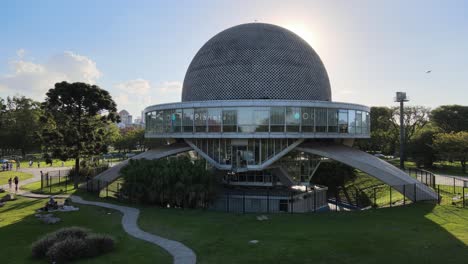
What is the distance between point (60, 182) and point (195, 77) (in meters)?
17.2

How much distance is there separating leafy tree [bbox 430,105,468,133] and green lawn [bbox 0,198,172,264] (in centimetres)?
6013

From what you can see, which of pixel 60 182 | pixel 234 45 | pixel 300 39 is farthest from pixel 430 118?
pixel 60 182

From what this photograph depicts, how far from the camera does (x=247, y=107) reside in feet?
85.1

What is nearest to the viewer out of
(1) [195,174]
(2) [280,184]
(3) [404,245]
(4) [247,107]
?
(3) [404,245]

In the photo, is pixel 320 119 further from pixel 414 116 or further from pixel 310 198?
pixel 414 116

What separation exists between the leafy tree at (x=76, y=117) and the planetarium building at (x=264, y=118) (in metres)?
4.98

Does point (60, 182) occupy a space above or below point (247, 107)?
below

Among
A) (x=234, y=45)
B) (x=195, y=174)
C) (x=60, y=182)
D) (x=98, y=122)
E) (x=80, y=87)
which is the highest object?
(x=234, y=45)

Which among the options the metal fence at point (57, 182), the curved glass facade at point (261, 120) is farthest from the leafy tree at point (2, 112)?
the curved glass facade at point (261, 120)

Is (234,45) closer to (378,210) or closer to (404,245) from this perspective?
(378,210)

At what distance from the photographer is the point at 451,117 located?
197ft

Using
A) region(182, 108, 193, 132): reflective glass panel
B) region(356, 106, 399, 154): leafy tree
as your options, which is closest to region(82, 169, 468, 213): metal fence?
region(182, 108, 193, 132): reflective glass panel

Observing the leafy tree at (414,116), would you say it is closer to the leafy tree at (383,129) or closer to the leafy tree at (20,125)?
the leafy tree at (383,129)

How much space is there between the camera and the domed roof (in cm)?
3029
